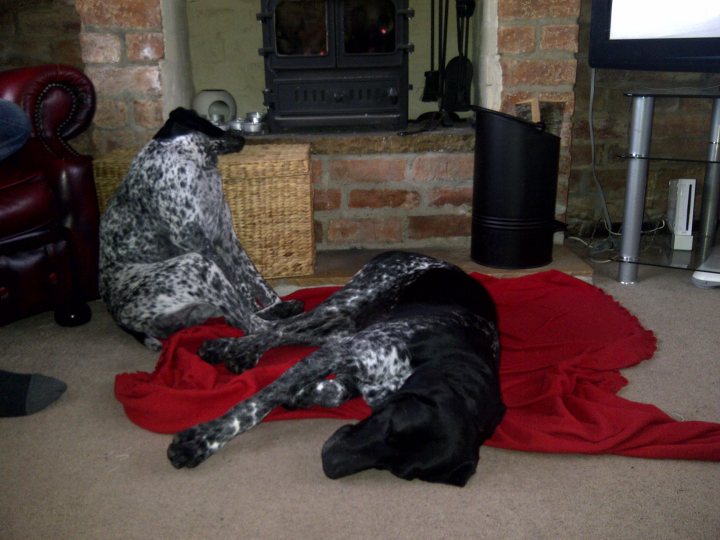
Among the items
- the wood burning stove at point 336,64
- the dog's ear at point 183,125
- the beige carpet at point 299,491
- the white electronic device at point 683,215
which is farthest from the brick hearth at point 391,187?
the beige carpet at point 299,491

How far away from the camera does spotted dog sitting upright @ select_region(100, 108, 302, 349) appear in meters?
2.18

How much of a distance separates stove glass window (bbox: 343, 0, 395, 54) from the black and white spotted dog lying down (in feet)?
3.75

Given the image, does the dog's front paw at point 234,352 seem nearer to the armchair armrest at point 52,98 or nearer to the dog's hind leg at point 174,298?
the dog's hind leg at point 174,298

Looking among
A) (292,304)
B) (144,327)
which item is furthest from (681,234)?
(144,327)

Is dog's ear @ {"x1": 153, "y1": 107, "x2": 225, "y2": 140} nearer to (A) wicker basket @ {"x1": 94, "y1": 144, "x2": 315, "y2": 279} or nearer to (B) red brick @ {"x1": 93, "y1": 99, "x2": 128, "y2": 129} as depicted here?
(A) wicker basket @ {"x1": 94, "y1": 144, "x2": 315, "y2": 279}

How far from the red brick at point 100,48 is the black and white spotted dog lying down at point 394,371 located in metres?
1.40

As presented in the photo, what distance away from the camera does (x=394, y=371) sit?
1.73 m

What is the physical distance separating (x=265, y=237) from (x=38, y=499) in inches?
55.0

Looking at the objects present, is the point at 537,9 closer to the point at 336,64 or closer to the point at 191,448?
the point at 336,64

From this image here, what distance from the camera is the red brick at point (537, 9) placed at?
2898mm

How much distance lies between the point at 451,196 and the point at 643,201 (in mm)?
799

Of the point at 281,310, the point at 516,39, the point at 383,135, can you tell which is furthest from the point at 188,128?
the point at 516,39

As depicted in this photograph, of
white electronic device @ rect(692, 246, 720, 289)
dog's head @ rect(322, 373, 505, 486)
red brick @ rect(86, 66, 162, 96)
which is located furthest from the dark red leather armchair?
white electronic device @ rect(692, 246, 720, 289)

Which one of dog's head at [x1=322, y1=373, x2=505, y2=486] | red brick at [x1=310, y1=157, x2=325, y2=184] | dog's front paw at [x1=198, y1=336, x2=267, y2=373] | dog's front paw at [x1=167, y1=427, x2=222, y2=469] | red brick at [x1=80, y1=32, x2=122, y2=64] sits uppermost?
red brick at [x1=80, y1=32, x2=122, y2=64]
